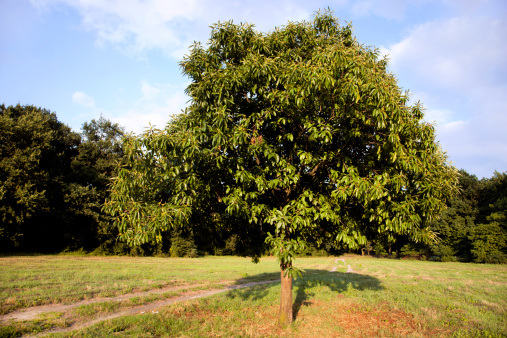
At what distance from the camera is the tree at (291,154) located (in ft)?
20.5

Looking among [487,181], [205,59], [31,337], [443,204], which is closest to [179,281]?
[31,337]

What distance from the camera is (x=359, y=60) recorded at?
6586mm

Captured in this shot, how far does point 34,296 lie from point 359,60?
14.0 meters

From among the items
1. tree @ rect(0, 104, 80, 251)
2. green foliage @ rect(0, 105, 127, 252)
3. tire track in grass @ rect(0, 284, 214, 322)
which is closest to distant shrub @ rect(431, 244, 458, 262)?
tire track in grass @ rect(0, 284, 214, 322)

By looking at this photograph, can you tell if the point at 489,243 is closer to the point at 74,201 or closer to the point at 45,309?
the point at 45,309

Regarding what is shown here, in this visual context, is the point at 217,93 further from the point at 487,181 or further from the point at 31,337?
the point at 487,181

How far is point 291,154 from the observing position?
25.7 ft

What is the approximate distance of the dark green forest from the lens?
3178 centimetres

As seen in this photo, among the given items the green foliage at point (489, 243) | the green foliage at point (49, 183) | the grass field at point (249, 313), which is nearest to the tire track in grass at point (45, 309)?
the grass field at point (249, 313)

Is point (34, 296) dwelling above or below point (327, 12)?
below

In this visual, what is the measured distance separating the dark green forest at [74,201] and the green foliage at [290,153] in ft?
60.6

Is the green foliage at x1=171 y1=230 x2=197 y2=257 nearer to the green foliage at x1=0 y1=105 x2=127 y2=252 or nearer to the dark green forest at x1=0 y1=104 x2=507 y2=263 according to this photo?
the dark green forest at x1=0 y1=104 x2=507 y2=263

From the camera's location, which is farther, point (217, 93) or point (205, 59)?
point (205, 59)

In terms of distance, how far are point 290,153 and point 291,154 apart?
76 mm
